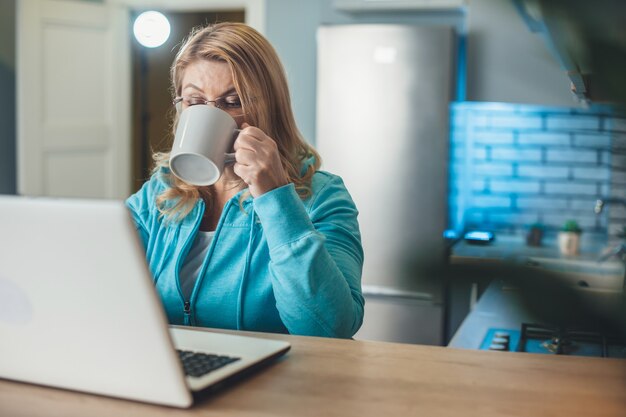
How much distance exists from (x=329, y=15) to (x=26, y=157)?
1.64 m

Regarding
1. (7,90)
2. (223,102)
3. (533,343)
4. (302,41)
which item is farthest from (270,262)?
(7,90)

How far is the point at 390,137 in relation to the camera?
3.36m

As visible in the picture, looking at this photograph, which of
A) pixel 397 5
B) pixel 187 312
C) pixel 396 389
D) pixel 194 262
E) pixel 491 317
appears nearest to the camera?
pixel 396 389

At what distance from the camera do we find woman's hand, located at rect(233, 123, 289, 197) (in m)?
1.24

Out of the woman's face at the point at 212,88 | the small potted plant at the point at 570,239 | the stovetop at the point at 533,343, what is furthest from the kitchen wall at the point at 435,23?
the woman's face at the point at 212,88

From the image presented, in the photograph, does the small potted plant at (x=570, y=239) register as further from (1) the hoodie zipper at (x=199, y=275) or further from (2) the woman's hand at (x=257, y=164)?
(2) the woman's hand at (x=257, y=164)

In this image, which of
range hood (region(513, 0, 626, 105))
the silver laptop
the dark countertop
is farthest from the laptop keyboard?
range hood (region(513, 0, 626, 105))

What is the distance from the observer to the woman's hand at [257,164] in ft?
4.08

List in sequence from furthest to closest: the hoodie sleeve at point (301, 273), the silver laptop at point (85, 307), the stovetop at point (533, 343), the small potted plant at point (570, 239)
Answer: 1. the small potted plant at point (570, 239)
2. the stovetop at point (533, 343)
3. the hoodie sleeve at point (301, 273)
4. the silver laptop at point (85, 307)

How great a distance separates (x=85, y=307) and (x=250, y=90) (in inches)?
33.0

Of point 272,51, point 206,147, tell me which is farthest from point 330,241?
point 272,51

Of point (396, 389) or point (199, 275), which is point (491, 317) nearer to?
point (199, 275)

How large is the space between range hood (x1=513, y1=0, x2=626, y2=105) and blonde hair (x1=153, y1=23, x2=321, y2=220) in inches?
48.2

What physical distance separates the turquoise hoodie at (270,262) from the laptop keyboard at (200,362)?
34 centimetres
